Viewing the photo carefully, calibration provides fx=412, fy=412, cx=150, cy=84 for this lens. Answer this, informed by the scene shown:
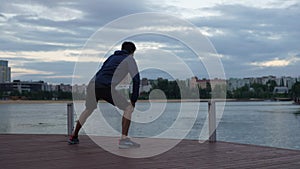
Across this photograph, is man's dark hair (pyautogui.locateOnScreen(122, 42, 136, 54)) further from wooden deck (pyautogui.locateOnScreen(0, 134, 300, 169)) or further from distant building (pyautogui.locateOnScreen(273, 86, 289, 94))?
distant building (pyautogui.locateOnScreen(273, 86, 289, 94))

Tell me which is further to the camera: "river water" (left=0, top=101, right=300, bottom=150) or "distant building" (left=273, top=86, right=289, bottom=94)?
"distant building" (left=273, top=86, right=289, bottom=94)

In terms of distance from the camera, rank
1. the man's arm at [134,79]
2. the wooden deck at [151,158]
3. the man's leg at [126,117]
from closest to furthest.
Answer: the wooden deck at [151,158], the man's arm at [134,79], the man's leg at [126,117]

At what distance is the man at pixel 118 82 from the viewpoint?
651 centimetres

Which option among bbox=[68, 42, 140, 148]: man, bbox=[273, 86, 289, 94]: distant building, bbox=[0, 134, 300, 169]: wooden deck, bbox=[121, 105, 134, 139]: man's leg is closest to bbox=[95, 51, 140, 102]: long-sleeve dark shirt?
bbox=[68, 42, 140, 148]: man

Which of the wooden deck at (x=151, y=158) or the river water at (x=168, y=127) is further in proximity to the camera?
the river water at (x=168, y=127)

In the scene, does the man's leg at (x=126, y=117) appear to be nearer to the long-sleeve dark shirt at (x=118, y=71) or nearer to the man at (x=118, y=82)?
the man at (x=118, y=82)

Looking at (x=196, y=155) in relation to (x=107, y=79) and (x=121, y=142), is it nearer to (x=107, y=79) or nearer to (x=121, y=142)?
(x=121, y=142)

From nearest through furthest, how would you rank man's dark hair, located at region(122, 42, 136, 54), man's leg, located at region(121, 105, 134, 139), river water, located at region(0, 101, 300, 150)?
man's leg, located at region(121, 105, 134, 139), man's dark hair, located at region(122, 42, 136, 54), river water, located at region(0, 101, 300, 150)

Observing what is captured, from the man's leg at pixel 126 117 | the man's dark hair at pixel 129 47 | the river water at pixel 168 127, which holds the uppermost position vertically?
the man's dark hair at pixel 129 47

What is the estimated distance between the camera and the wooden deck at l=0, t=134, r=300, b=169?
16.8ft

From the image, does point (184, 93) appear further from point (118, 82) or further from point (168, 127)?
point (168, 127)

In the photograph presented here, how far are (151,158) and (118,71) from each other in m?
1.63

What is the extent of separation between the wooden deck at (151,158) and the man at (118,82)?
730mm

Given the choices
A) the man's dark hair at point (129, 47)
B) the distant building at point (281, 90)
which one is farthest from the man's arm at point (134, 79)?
the distant building at point (281, 90)
